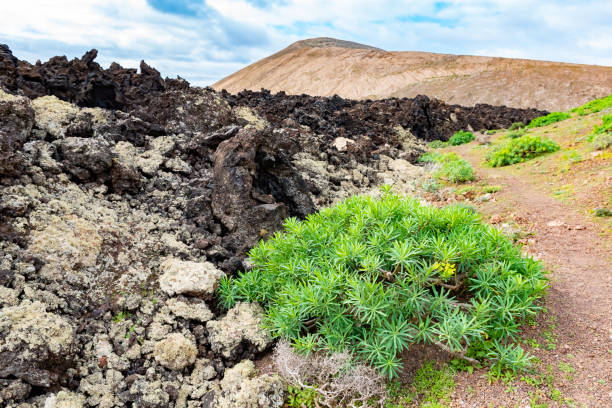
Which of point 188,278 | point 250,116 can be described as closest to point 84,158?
point 188,278

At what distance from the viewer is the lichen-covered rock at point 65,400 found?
284 cm

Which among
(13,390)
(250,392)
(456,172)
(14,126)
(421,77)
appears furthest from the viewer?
(421,77)

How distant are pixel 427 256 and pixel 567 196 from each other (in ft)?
19.4

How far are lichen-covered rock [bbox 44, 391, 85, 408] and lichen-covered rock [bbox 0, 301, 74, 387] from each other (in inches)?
3.8

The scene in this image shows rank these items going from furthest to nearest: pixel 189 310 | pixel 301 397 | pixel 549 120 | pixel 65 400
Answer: pixel 549 120 < pixel 189 310 < pixel 301 397 < pixel 65 400

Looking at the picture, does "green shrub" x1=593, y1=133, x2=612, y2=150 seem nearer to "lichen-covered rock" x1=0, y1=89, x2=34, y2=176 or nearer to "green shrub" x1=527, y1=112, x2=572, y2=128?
"green shrub" x1=527, y1=112, x2=572, y2=128

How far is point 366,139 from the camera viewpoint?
12.4 meters

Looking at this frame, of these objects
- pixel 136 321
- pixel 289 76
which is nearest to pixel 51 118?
pixel 136 321

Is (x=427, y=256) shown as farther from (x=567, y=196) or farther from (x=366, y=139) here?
(x=366, y=139)

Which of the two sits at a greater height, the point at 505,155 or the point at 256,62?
the point at 256,62

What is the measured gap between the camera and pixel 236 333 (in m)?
3.66

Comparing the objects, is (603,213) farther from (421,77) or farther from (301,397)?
(421,77)

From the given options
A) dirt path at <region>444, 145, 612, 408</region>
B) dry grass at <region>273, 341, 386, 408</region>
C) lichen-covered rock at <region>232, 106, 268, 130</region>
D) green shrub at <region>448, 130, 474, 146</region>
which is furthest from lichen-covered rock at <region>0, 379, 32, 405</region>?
green shrub at <region>448, 130, 474, 146</region>

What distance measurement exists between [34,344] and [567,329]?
14.6ft
